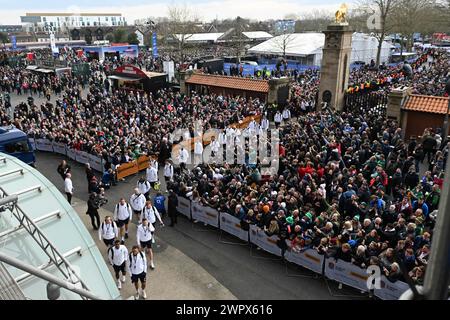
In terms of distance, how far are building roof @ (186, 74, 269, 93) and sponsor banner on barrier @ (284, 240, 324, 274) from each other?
17687 mm

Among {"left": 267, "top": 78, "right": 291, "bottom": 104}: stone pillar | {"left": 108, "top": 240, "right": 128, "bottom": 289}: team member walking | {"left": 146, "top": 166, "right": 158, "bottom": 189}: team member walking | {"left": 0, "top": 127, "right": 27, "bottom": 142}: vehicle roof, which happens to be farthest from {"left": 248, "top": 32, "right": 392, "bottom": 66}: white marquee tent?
{"left": 108, "top": 240, "right": 128, "bottom": 289}: team member walking

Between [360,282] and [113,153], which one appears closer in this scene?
[360,282]

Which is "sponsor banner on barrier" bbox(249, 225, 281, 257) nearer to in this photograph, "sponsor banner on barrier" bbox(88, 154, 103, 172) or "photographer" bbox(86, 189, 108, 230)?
"photographer" bbox(86, 189, 108, 230)

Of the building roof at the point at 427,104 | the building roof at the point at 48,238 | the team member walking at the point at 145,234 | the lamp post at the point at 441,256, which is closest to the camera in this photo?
the lamp post at the point at 441,256

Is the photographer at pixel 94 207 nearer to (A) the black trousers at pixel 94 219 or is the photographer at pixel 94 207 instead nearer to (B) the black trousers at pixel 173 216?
(A) the black trousers at pixel 94 219

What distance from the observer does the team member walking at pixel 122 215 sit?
11258mm

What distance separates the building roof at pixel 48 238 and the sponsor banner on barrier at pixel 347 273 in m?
5.45

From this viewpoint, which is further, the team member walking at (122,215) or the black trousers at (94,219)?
the black trousers at (94,219)

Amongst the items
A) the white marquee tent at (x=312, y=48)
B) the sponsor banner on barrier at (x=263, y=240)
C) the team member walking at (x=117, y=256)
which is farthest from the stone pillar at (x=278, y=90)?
the white marquee tent at (x=312, y=48)

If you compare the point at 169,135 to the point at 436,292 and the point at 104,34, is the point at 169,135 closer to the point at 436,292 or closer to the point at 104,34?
the point at 436,292

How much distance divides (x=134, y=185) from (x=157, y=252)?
5.55 meters

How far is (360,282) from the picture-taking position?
9.12m

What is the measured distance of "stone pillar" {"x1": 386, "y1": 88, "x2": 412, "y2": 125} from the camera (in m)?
18.3
